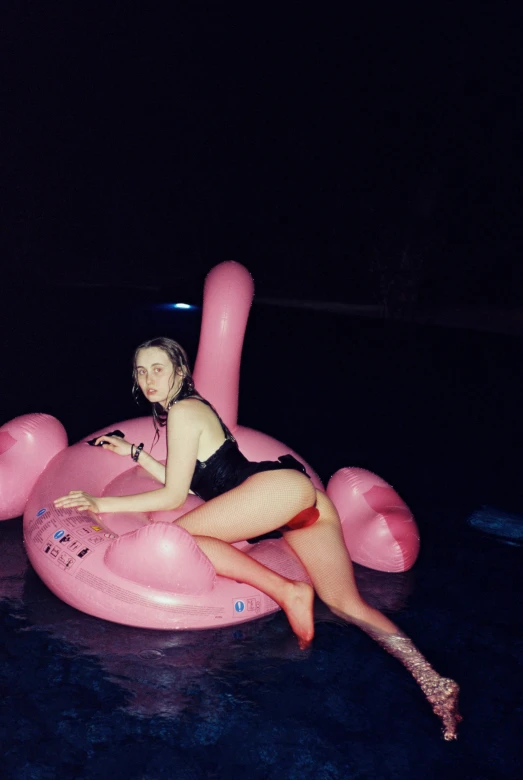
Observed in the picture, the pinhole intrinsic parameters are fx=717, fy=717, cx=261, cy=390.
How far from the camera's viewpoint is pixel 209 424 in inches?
94.3

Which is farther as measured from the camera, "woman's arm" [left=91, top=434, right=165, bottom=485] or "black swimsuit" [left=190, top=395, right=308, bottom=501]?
"woman's arm" [left=91, top=434, right=165, bottom=485]

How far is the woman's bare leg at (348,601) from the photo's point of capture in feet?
6.67

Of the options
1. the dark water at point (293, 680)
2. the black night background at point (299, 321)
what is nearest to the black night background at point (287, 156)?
the black night background at point (299, 321)

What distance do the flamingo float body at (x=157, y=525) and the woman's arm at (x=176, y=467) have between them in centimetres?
12

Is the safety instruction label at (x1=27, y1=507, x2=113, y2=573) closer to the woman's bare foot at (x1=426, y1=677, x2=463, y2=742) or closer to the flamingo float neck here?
the flamingo float neck

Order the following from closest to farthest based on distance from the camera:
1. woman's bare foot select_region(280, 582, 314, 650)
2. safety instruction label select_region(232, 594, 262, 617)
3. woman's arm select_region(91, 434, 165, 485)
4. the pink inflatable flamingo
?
woman's bare foot select_region(280, 582, 314, 650), safety instruction label select_region(232, 594, 262, 617), woman's arm select_region(91, 434, 165, 485), the pink inflatable flamingo

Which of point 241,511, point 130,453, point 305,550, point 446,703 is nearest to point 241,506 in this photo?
point 241,511

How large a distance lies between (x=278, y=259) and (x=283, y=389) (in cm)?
1611

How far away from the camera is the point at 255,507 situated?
7.47 ft

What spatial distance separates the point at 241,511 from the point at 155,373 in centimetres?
54

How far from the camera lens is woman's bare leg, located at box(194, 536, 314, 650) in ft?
7.16

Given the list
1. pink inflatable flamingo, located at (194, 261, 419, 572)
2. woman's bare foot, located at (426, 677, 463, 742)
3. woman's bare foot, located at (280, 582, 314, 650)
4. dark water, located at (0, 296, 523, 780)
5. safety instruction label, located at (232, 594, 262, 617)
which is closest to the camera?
dark water, located at (0, 296, 523, 780)

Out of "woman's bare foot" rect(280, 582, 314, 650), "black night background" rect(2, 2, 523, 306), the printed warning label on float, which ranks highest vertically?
"black night background" rect(2, 2, 523, 306)

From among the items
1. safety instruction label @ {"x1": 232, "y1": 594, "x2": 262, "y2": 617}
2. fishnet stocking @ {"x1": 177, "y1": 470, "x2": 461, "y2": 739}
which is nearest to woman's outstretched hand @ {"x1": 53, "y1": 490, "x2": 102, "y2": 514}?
fishnet stocking @ {"x1": 177, "y1": 470, "x2": 461, "y2": 739}
